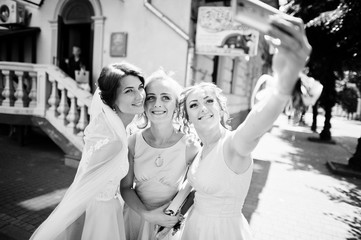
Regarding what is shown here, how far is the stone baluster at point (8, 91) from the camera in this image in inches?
235

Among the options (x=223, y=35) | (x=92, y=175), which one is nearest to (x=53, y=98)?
(x=223, y=35)

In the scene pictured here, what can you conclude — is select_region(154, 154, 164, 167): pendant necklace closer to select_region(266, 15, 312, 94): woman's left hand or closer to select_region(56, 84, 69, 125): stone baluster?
select_region(266, 15, 312, 94): woman's left hand

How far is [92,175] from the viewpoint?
5.84 ft

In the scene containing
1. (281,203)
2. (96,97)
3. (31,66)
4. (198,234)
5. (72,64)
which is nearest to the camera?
(198,234)

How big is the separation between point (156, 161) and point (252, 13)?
1.39 m

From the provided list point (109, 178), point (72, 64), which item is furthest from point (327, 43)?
point (109, 178)

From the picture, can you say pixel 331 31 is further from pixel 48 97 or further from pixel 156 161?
pixel 48 97

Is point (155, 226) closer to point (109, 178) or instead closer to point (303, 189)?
point (109, 178)

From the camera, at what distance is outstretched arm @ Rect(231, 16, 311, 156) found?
89cm

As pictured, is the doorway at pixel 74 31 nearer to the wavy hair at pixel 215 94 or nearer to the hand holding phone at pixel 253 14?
the wavy hair at pixel 215 94

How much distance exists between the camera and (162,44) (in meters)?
6.77

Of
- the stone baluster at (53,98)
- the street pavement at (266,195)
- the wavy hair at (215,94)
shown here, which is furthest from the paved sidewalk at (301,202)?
the stone baluster at (53,98)

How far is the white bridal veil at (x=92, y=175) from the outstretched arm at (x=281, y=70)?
101 centimetres

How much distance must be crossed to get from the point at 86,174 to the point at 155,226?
0.72 metres
